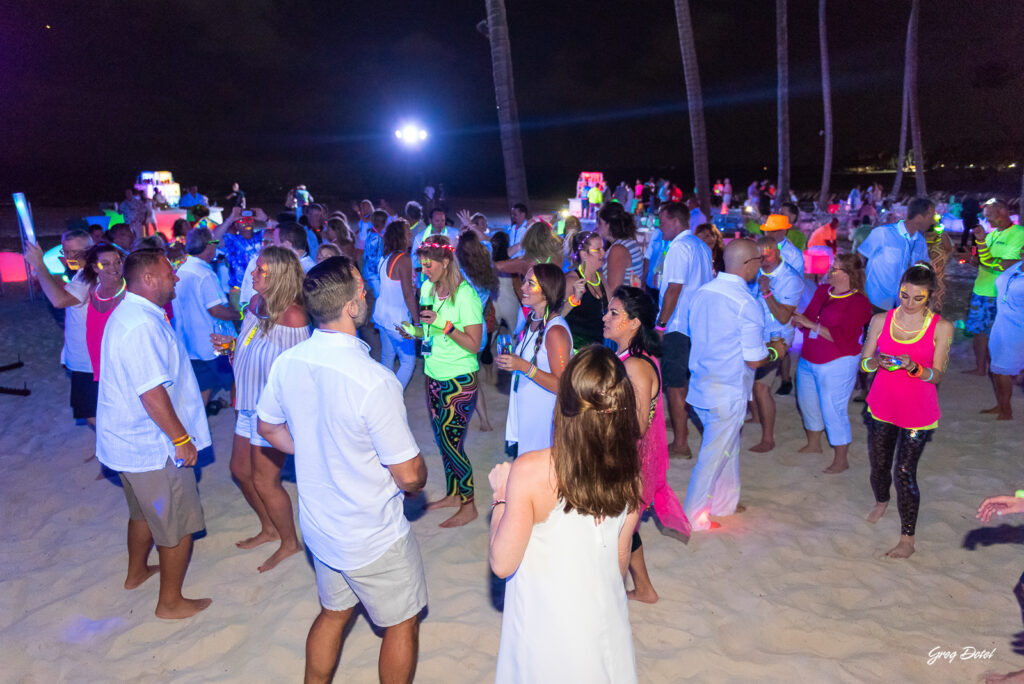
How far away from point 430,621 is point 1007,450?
5148 millimetres

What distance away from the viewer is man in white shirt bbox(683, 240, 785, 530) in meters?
4.03

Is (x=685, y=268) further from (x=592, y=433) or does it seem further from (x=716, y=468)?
(x=592, y=433)

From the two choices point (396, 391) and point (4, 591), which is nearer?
point (396, 391)

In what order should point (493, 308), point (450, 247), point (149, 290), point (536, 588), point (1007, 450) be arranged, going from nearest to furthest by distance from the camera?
point (536, 588)
point (149, 290)
point (450, 247)
point (1007, 450)
point (493, 308)

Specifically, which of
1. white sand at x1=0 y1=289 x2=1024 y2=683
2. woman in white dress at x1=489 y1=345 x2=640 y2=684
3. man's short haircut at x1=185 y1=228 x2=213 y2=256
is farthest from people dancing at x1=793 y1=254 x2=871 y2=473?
man's short haircut at x1=185 y1=228 x2=213 y2=256

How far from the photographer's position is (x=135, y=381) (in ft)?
10.3

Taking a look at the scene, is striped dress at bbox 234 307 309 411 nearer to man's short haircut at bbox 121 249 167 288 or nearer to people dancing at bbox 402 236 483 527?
man's short haircut at bbox 121 249 167 288

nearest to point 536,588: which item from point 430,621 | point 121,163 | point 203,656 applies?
point 430,621

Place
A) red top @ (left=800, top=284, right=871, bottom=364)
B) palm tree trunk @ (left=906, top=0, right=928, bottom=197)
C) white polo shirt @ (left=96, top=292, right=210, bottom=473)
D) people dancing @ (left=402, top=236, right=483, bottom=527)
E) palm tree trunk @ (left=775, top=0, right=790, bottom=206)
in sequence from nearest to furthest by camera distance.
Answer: white polo shirt @ (left=96, top=292, right=210, bottom=473), people dancing @ (left=402, top=236, right=483, bottom=527), red top @ (left=800, top=284, right=871, bottom=364), palm tree trunk @ (left=775, top=0, right=790, bottom=206), palm tree trunk @ (left=906, top=0, right=928, bottom=197)

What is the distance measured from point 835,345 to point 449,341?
2.93 m

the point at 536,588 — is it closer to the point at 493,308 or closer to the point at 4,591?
the point at 4,591

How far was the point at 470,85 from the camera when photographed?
52.3 m

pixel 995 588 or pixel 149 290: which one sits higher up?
pixel 149 290

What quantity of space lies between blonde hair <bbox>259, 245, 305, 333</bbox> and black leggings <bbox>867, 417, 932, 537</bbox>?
3751 mm
